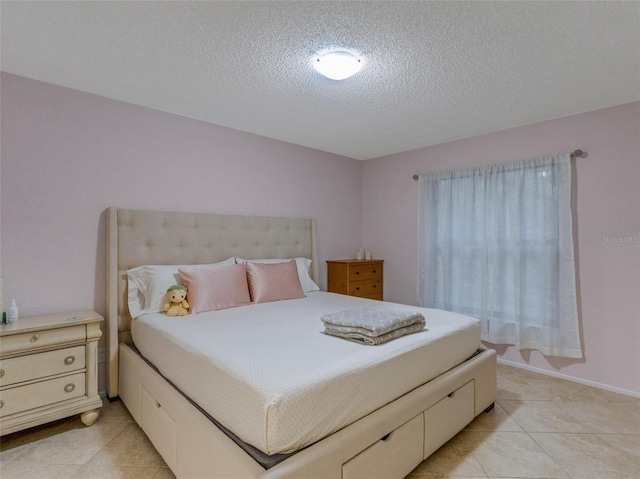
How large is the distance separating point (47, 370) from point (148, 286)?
29.9 inches

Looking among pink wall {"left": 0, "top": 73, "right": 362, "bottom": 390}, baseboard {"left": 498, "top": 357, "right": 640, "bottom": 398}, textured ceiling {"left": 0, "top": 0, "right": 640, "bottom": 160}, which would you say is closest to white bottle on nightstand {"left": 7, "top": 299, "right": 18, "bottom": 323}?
pink wall {"left": 0, "top": 73, "right": 362, "bottom": 390}

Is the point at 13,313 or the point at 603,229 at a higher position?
the point at 603,229

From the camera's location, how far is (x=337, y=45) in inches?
71.8

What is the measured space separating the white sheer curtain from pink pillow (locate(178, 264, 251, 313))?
2.17m

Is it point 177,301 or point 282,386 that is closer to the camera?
point 282,386

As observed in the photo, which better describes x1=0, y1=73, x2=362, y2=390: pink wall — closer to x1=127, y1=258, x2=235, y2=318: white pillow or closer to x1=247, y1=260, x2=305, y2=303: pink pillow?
x1=127, y1=258, x2=235, y2=318: white pillow

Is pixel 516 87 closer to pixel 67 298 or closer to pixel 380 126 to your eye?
pixel 380 126

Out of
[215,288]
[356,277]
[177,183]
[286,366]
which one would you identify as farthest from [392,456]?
[177,183]

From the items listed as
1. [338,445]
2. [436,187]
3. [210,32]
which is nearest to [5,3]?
[210,32]

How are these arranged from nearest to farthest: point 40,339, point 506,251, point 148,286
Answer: point 40,339 → point 148,286 → point 506,251

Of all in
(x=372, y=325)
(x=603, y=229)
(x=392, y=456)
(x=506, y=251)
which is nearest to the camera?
(x=392, y=456)

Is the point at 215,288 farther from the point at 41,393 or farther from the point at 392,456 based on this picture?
the point at 392,456

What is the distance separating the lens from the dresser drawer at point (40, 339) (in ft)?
6.09

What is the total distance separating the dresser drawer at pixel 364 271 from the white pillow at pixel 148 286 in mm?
1952
